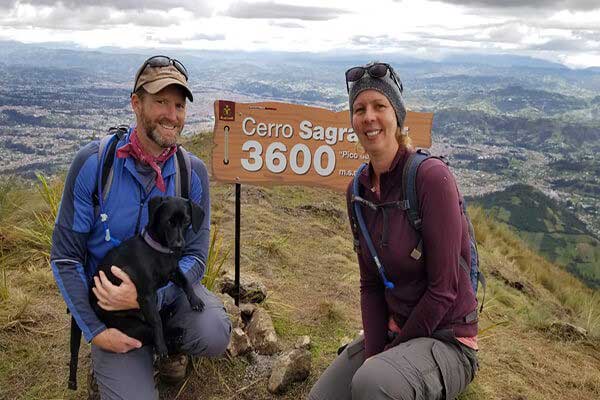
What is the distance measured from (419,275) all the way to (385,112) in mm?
888

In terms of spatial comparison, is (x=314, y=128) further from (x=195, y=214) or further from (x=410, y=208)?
(x=410, y=208)

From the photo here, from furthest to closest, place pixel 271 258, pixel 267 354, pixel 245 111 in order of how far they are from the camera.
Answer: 1. pixel 271 258
2. pixel 245 111
3. pixel 267 354

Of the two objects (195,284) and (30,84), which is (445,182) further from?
(30,84)

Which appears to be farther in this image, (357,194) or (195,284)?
(195,284)

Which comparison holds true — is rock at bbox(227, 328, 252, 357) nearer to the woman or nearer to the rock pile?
the rock pile

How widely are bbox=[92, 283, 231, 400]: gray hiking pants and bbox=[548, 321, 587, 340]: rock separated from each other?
12.2ft

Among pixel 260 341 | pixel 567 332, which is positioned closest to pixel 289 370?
pixel 260 341

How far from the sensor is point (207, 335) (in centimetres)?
284

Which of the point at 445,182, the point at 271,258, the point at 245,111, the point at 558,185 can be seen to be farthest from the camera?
the point at 558,185

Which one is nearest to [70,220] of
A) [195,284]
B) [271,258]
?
[195,284]

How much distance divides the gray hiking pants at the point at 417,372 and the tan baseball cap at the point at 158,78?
1838 mm

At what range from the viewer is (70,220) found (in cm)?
252

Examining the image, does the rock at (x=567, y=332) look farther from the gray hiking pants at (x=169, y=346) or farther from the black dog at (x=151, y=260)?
the black dog at (x=151, y=260)

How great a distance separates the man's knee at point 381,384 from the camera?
6.84 feet
